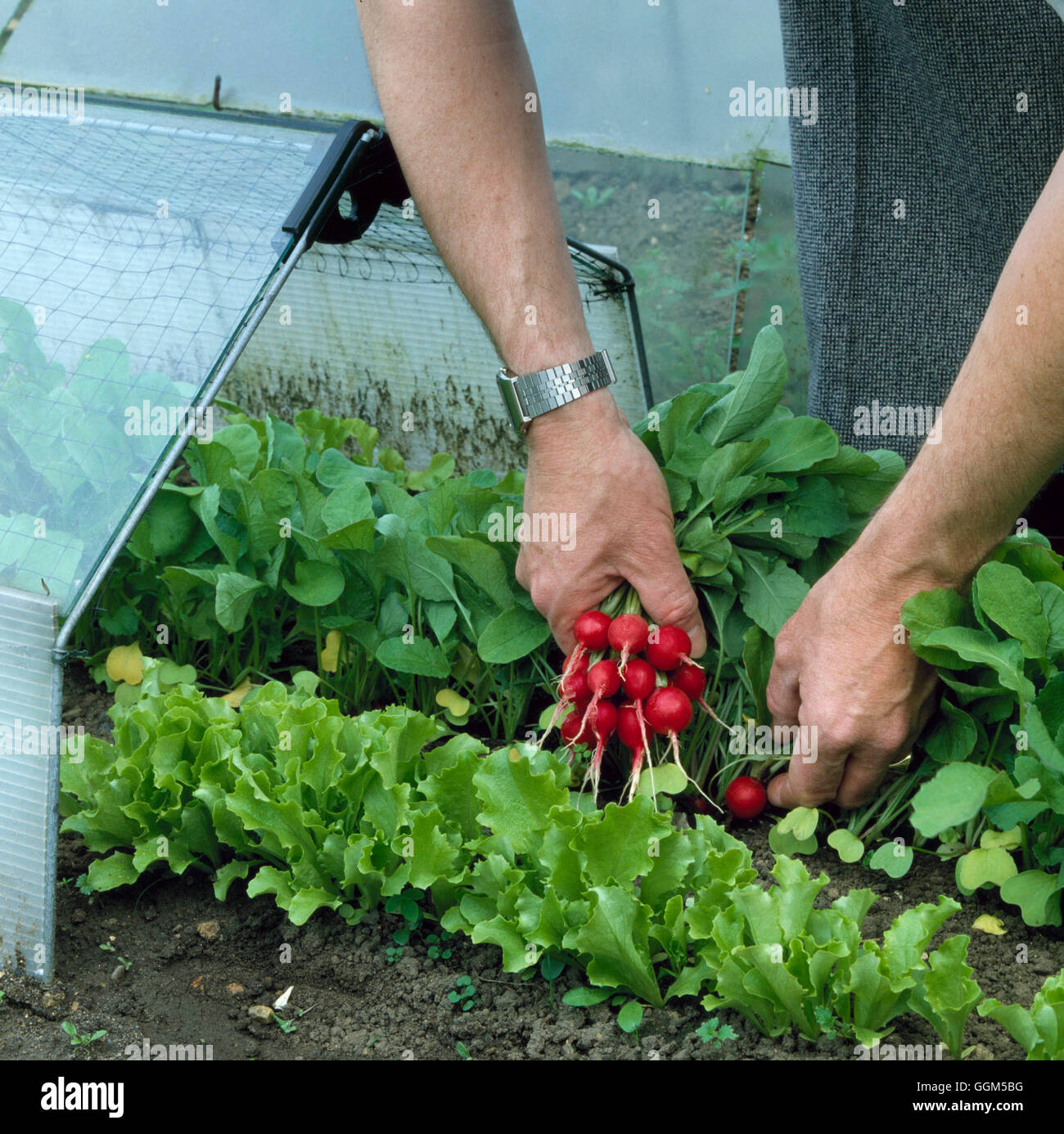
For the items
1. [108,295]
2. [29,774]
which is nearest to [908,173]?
[108,295]

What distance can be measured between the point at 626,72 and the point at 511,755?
2106 mm

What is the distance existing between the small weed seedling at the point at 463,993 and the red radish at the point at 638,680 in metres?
0.45

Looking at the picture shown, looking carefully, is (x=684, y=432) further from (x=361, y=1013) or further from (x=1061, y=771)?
(x=361, y=1013)

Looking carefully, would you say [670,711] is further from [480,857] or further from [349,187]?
[349,187]

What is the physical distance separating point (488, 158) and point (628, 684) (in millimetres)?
774

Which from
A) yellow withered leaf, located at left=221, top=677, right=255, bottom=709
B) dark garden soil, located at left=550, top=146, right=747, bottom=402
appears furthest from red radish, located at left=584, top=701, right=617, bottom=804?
dark garden soil, located at left=550, top=146, right=747, bottom=402

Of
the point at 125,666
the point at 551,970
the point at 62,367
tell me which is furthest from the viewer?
the point at 125,666

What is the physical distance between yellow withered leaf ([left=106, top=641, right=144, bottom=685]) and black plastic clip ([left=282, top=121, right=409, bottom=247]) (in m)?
0.76

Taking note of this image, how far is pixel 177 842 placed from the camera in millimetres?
1458

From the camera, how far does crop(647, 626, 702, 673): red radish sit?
1.56 meters

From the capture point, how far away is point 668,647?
5.12 ft

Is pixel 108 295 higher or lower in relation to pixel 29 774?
higher

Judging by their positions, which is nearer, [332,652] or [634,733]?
[634,733]
